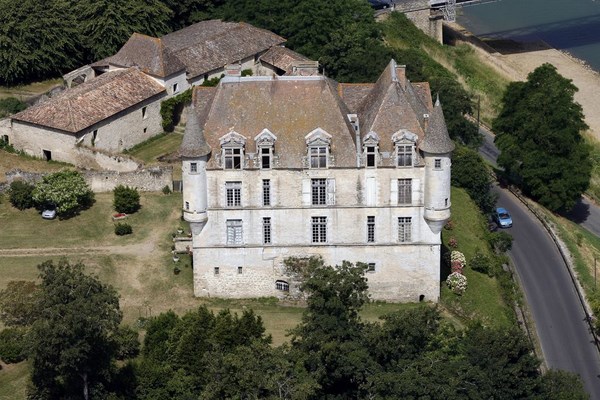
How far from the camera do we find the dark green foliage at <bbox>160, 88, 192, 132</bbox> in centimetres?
11725

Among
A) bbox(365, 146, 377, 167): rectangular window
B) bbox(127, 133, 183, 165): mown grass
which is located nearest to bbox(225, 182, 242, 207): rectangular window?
bbox(365, 146, 377, 167): rectangular window

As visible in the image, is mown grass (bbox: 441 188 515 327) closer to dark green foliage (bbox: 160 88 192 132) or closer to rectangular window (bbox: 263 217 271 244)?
rectangular window (bbox: 263 217 271 244)

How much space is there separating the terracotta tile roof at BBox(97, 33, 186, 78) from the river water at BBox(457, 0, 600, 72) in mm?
72540

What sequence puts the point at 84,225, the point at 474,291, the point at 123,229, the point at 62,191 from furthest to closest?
the point at 62,191, the point at 84,225, the point at 123,229, the point at 474,291

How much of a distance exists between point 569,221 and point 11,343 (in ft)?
201

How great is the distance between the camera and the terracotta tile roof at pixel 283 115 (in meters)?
84.6

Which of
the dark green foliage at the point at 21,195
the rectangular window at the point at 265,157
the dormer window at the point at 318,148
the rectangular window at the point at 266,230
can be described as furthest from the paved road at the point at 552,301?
the dark green foliage at the point at 21,195

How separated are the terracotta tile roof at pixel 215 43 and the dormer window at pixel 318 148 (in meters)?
39.6

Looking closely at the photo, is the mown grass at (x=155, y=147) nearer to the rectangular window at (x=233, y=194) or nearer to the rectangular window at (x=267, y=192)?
the rectangular window at (x=233, y=194)

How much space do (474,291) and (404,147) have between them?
13665mm

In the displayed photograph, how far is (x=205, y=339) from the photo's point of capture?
76.4 metres

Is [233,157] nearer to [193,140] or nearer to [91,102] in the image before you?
[193,140]

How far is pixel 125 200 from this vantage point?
321ft

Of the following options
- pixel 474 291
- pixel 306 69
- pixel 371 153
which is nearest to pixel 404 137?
pixel 371 153
